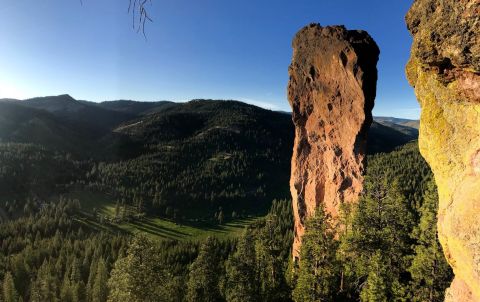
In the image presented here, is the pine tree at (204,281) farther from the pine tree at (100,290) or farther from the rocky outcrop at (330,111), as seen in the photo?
the pine tree at (100,290)

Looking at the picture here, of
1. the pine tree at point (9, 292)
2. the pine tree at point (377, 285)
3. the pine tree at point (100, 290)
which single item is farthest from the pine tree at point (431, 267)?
the pine tree at point (9, 292)

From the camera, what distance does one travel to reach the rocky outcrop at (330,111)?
1850 inches

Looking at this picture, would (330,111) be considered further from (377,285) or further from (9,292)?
(9,292)

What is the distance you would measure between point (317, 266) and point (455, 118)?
110 ft

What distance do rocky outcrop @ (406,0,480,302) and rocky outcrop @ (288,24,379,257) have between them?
3605 centimetres

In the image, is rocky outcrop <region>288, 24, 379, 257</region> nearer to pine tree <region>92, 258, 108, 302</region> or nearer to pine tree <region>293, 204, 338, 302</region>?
pine tree <region>293, 204, 338, 302</region>

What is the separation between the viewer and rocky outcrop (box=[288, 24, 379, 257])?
47.0 m

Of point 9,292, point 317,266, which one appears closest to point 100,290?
point 9,292

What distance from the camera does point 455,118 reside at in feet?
34.8

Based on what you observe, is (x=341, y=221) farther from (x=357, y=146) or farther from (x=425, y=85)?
(x=425, y=85)

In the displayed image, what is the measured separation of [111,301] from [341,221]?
89.9 ft

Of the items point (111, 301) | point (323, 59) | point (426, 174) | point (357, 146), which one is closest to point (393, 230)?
point (357, 146)

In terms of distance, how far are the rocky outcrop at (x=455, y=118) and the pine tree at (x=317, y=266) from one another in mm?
29611

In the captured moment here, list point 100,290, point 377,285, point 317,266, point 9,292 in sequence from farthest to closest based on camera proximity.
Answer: point 9,292 < point 100,290 < point 317,266 < point 377,285
